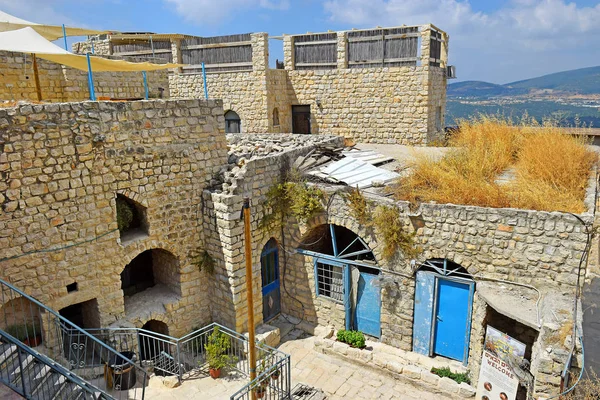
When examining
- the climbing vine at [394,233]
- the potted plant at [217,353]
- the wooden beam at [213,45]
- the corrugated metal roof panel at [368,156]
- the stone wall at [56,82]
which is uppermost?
the wooden beam at [213,45]

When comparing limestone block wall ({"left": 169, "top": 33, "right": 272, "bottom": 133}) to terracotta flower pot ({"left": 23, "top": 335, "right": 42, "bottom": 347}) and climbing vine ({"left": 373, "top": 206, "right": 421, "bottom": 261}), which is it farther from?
terracotta flower pot ({"left": 23, "top": 335, "right": 42, "bottom": 347})

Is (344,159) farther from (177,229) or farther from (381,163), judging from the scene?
(177,229)

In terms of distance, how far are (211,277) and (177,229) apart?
4.84 ft

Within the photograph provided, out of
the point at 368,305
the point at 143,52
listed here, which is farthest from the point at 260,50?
the point at 368,305

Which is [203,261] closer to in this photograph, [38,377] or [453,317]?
[38,377]

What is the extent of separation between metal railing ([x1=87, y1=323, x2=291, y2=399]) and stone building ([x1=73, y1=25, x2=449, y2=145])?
9.16 m

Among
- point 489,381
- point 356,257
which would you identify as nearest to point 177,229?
point 356,257

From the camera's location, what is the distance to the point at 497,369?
7.84 meters

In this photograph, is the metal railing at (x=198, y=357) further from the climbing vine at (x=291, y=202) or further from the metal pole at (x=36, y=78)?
the metal pole at (x=36, y=78)

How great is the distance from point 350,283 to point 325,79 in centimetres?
891

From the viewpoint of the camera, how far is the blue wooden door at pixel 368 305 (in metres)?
10.2

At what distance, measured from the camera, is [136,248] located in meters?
9.09

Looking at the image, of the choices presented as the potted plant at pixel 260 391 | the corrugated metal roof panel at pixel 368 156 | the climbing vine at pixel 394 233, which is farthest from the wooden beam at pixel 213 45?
the potted plant at pixel 260 391

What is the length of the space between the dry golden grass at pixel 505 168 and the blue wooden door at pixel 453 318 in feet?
5.91
